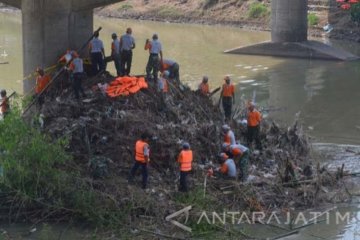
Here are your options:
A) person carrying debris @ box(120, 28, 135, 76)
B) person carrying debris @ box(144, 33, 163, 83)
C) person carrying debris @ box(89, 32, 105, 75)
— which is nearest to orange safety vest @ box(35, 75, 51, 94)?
person carrying debris @ box(89, 32, 105, 75)

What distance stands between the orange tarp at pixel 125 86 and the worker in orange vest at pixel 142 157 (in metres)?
2.57

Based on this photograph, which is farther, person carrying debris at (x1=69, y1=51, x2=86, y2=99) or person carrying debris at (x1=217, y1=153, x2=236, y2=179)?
person carrying debris at (x1=69, y1=51, x2=86, y2=99)

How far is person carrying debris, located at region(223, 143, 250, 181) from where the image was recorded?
18.3 meters

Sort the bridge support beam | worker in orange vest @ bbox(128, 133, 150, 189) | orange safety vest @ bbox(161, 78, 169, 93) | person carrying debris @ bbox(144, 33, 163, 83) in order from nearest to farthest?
worker in orange vest @ bbox(128, 133, 150, 189) < orange safety vest @ bbox(161, 78, 169, 93) < person carrying debris @ bbox(144, 33, 163, 83) < the bridge support beam

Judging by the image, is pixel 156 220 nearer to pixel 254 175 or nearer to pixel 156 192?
pixel 156 192

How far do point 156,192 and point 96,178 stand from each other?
4.31 feet

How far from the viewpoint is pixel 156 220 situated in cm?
1636

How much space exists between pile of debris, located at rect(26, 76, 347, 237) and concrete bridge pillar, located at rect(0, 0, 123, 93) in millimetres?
3217

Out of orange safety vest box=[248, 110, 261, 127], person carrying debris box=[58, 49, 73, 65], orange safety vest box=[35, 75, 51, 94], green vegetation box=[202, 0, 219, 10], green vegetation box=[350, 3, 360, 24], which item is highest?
green vegetation box=[202, 0, 219, 10]

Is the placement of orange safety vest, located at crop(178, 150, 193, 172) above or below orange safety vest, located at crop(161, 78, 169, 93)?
below

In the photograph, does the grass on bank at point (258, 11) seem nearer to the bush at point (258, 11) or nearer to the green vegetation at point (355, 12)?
the bush at point (258, 11)

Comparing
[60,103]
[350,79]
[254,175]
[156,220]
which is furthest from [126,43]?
[350,79]

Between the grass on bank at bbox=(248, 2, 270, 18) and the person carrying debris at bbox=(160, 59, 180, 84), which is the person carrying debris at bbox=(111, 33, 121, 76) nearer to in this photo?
the person carrying debris at bbox=(160, 59, 180, 84)

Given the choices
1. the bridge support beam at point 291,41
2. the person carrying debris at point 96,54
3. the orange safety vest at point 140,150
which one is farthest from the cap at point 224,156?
the bridge support beam at point 291,41
